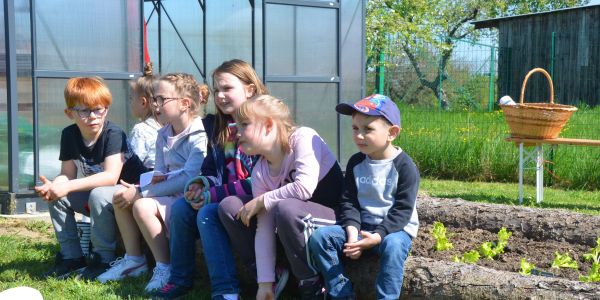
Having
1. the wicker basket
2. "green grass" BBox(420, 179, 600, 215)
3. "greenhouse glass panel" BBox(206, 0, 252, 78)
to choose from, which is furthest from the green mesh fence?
"greenhouse glass panel" BBox(206, 0, 252, 78)

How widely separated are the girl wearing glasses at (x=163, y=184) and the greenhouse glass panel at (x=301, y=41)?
12.7 feet

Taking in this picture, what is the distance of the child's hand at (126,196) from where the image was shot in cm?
425

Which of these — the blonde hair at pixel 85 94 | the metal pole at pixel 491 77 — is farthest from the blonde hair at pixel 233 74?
the metal pole at pixel 491 77

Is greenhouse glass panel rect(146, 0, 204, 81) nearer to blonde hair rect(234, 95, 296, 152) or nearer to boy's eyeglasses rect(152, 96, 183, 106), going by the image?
boy's eyeglasses rect(152, 96, 183, 106)

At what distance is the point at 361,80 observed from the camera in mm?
8938

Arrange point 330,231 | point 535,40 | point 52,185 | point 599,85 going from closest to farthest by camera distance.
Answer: point 330,231 < point 52,185 < point 599,85 < point 535,40

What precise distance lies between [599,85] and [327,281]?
14.3m

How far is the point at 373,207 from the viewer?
3551mm

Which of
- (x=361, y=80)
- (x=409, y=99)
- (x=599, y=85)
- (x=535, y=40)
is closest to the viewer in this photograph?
(x=361, y=80)

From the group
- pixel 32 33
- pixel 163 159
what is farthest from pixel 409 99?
pixel 163 159

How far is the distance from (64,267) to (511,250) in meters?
2.56

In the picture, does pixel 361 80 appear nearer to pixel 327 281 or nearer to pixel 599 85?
pixel 327 281

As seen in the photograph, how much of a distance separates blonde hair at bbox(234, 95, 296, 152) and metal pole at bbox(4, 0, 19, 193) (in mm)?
3777

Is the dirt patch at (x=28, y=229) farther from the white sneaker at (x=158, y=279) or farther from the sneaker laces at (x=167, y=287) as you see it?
the sneaker laces at (x=167, y=287)
